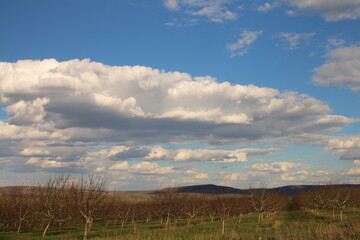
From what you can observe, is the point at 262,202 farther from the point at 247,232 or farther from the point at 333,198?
the point at 247,232

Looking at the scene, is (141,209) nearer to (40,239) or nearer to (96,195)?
(40,239)

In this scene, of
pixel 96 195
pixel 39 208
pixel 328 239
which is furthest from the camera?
pixel 39 208

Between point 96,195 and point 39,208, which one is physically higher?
point 96,195

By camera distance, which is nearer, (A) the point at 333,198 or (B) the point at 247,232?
(B) the point at 247,232

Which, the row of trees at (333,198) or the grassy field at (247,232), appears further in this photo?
the row of trees at (333,198)

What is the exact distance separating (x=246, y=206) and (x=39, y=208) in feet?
187

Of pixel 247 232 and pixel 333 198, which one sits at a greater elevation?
pixel 333 198

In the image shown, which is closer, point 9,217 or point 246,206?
point 9,217

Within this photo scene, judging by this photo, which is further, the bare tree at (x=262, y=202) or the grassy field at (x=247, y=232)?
the bare tree at (x=262, y=202)

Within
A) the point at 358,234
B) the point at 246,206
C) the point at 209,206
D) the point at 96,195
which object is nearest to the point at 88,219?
the point at 96,195

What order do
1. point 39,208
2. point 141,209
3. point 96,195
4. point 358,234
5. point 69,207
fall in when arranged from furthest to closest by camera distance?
point 141,209, point 69,207, point 39,208, point 96,195, point 358,234

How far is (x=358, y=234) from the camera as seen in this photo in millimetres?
24172

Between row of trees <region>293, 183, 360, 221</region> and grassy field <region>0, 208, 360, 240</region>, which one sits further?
row of trees <region>293, 183, 360, 221</region>

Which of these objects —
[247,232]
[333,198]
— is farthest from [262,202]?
[247,232]
